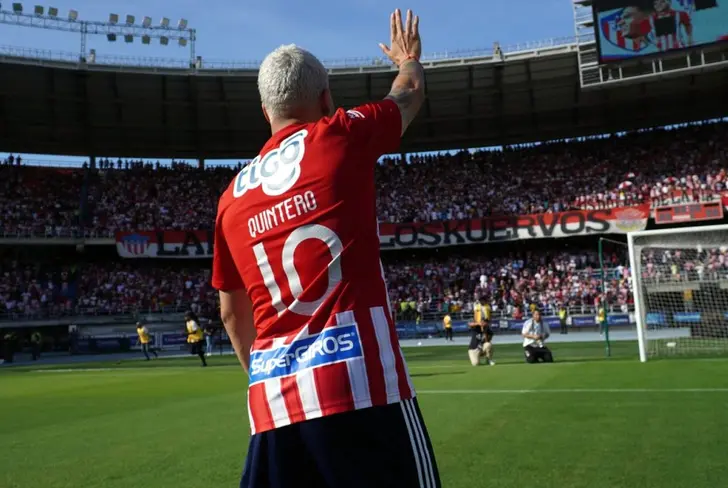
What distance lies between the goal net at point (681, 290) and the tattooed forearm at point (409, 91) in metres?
15.3

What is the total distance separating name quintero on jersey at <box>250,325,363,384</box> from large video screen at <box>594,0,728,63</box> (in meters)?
35.5

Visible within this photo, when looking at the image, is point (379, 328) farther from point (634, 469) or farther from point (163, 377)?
point (163, 377)

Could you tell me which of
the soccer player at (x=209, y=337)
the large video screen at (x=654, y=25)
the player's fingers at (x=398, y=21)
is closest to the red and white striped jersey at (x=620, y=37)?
the large video screen at (x=654, y=25)

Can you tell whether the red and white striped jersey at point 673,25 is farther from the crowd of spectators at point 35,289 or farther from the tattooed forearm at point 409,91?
the tattooed forearm at point 409,91

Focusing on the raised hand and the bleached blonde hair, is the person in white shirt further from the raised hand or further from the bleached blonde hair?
the bleached blonde hair

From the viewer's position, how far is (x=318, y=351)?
2061mm

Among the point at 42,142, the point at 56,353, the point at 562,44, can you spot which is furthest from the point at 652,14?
the point at 42,142

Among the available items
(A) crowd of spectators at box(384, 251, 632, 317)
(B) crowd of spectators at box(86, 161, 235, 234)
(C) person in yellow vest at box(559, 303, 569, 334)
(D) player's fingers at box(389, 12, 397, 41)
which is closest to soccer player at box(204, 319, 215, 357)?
(A) crowd of spectators at box(384, 251, 632, 317)

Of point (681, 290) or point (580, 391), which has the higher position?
point (681, 290)

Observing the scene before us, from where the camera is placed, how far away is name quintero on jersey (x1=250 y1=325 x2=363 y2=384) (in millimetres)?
2047

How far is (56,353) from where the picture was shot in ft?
116

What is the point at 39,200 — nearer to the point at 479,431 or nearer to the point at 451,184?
the point at 451,184

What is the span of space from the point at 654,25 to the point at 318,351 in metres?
36.3

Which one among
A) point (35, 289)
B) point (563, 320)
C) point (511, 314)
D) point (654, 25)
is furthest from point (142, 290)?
point (654, 25)
